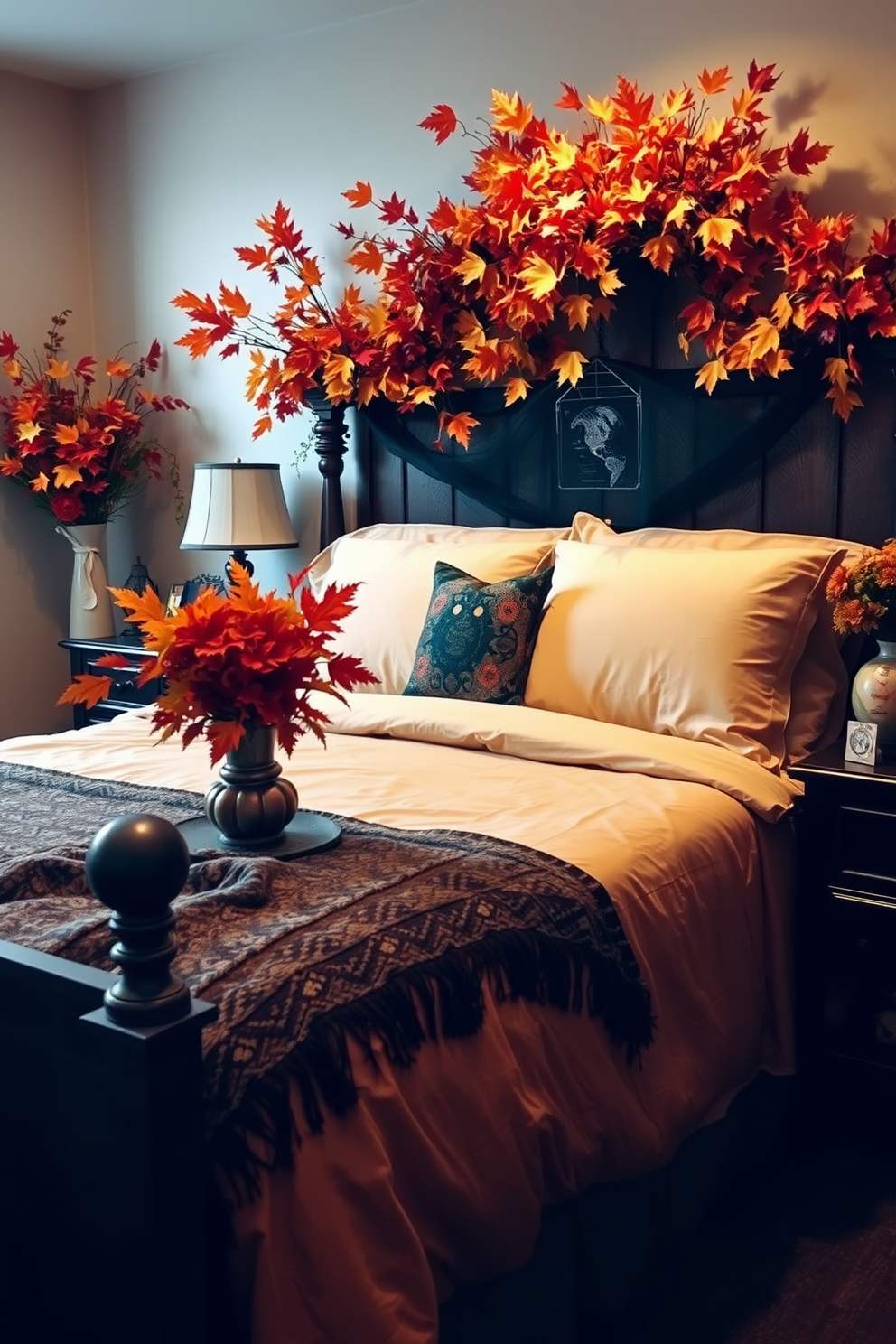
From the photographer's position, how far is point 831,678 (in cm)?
275

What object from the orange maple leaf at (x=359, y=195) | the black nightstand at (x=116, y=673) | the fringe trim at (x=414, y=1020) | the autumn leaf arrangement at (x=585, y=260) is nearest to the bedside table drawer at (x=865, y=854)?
the fringe trim at (x=414, y=1020)

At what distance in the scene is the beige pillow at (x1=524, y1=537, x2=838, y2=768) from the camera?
2.60m

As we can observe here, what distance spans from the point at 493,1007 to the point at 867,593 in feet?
4.10

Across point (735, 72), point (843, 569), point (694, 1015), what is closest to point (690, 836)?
point (694, 1015)

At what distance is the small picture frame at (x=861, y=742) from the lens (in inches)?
98.1

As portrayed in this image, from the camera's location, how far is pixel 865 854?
8.11 ft

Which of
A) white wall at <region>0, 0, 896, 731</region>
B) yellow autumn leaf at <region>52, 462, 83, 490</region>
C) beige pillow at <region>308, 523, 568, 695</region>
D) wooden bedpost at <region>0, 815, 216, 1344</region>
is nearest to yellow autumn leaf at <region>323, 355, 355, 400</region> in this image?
white wall at <region>0, 0, 896, 731</region>

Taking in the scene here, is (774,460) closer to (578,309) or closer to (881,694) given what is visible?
(578,309)

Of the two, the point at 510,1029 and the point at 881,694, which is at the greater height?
the point at 881,694

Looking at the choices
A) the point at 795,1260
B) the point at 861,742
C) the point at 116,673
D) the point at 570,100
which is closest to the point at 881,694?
the point at 861,742

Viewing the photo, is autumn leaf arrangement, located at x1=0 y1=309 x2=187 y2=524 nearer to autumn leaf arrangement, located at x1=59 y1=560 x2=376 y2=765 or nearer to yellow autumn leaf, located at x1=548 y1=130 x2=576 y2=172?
yellow autumn leaf, located at x1=548 y1=130 x2=576 y2=172

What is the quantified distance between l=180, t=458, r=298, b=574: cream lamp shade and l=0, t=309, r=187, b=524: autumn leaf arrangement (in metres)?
0.49

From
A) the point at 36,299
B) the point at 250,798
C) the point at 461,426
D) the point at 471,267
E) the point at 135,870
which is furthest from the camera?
the point at 36,299

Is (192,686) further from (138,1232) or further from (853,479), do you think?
(853,479)
